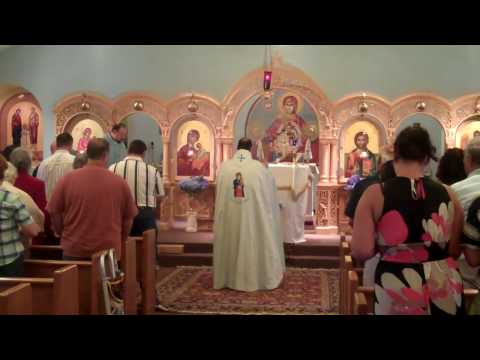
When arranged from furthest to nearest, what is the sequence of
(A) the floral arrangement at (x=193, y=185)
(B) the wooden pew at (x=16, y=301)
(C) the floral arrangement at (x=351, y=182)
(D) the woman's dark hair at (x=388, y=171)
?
(C) the floral arrangement at (x=351, y=182)
(A) the floral arrangement at (x=193, y=185)
(D) the woman's dark hair at (x=388, y=171)
(B) the wooden pew at (x=16, y=301)

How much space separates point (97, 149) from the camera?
14.2ft

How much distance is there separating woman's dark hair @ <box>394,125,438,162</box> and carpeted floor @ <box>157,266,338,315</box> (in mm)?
3423

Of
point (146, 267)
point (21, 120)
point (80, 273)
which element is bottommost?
point (146, 267)

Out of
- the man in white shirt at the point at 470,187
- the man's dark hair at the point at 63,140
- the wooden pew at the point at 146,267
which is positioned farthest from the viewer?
the man's dark hair at the point at 63,140

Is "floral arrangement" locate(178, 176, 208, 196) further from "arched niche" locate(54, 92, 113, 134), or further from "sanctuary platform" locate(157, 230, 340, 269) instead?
"arched niche" locate(54, 92, 113, 134)

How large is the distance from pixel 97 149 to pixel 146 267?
1.38 meters

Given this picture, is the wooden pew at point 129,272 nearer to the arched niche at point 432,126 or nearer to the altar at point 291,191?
the altar at point 291,191

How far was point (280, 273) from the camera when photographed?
692 centimetres

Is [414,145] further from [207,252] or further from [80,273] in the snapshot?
[207,252]

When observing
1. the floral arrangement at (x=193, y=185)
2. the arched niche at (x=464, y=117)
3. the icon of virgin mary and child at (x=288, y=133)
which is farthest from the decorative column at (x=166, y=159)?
the arched niche at (x=464, y=117)

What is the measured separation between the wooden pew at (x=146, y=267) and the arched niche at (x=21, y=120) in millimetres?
7793

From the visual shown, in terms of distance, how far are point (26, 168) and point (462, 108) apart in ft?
27.5

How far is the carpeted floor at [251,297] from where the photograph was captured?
232 inches

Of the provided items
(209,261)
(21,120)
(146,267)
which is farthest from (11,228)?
(21,120)
